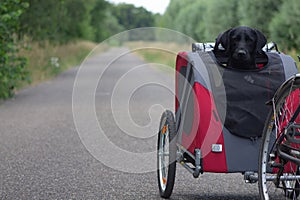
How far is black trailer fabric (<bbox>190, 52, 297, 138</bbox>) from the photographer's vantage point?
5.18 meters

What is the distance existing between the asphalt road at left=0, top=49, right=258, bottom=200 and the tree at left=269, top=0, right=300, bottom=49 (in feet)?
22.8

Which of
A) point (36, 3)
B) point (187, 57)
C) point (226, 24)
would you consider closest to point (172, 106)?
point (187, 57)

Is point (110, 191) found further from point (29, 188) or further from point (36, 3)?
point (36, 3)

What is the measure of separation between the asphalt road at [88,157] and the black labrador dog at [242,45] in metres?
1.23

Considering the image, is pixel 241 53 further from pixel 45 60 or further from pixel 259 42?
pixel 45 60

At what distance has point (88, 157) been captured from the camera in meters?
8.03

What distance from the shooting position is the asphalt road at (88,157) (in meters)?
6.05

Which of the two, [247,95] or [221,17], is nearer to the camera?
[247,95]

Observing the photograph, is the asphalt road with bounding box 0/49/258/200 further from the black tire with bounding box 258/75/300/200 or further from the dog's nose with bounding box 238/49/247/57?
the dog's nose with bounding box 238/49/247/57

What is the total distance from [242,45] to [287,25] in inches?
629

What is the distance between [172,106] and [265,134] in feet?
30.1

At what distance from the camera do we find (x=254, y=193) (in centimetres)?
601

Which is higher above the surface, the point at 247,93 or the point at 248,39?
the point at 248,39

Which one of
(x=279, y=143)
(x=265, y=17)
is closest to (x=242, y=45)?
(x=279, y=143)
